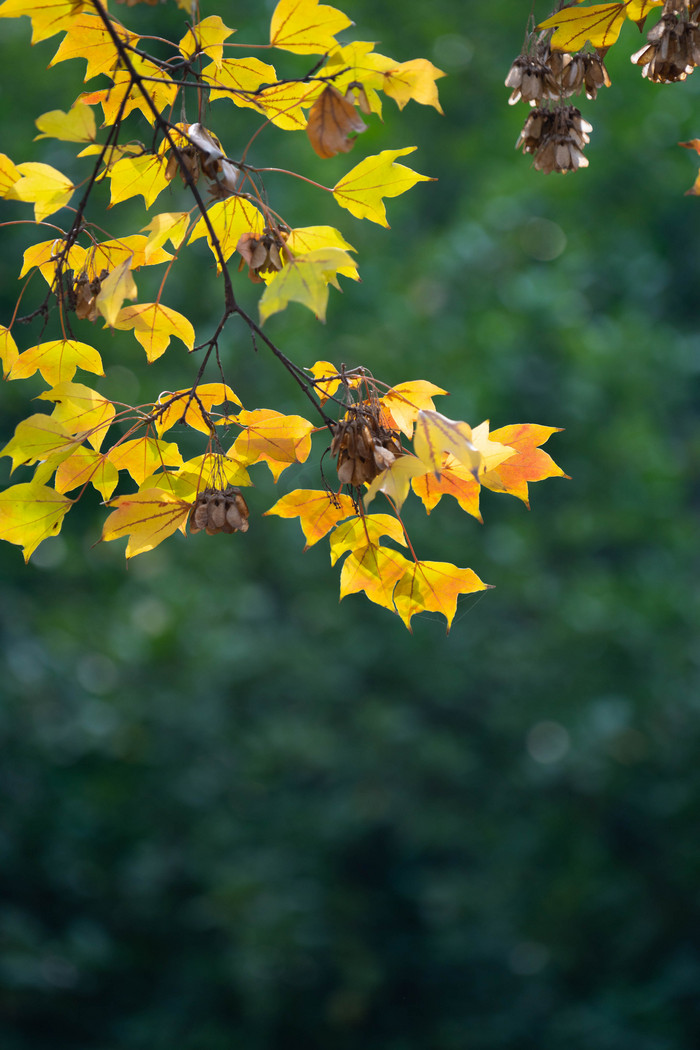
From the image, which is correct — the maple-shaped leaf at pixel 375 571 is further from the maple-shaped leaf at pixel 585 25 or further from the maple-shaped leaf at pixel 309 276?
the maple-shaped leaf at pixel 585 25

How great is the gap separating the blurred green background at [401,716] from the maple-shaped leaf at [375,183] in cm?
232

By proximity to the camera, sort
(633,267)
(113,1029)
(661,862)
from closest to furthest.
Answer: (113,1029)
(661,862)
(633,267)

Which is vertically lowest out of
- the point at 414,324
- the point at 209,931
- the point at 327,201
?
the point at 209,931

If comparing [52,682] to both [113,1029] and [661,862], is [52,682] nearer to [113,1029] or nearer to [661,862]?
[113,1029]

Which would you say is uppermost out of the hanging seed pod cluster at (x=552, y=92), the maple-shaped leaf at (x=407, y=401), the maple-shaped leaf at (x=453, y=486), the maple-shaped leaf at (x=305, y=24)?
the hanging seed pod cluster at (x=552, y=92)

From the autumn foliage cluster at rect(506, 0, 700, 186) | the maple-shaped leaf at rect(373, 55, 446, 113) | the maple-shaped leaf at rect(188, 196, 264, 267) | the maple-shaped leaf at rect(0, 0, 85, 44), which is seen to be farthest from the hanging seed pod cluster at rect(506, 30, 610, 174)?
the maple-shaped leaf at rect(0, 0, 85, 44)

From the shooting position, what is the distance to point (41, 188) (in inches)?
27.0

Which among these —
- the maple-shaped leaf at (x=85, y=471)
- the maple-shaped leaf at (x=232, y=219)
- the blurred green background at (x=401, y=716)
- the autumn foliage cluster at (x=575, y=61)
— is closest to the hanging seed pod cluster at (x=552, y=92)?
the autumn foliage cluster at (x=575, y=61)

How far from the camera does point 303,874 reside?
10.6 ft

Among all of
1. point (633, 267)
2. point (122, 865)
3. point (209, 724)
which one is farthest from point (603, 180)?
point (122, 865)

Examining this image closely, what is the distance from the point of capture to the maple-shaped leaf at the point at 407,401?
72 centimetres

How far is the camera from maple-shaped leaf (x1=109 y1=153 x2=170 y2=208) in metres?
0.71

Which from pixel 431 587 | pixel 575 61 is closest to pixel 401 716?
pixel 431 587

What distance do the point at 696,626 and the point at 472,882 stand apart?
1.21 m
